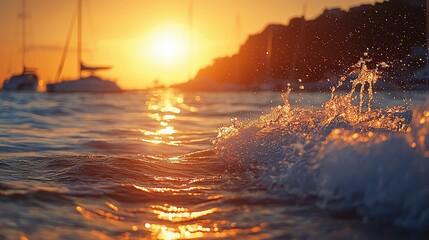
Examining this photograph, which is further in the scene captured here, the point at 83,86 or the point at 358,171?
the point at 83,86

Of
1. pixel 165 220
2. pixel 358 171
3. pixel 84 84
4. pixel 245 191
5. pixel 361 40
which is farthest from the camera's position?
pixel 84 84

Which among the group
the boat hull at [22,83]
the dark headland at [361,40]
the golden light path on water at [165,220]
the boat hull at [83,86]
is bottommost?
the boat hull at [22,83]

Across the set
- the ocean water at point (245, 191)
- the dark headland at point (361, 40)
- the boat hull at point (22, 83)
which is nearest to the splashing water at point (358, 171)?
the ocean water at point (245, 191)

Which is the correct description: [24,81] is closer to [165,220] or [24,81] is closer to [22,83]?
[22,83]

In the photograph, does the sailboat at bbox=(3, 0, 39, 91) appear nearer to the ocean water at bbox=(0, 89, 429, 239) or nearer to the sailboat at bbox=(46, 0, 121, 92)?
the sailboat at bbox=(46, 0, 121, 92)

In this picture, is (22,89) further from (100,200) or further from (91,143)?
(100,200)

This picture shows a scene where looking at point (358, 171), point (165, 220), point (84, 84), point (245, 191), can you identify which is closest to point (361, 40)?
point (245, 191)

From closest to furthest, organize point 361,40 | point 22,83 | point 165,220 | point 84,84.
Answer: point 165,220 → point 361,40 → point 84,84 → point 22,83

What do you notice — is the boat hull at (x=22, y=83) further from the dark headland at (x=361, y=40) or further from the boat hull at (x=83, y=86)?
the dark headland at (x=361, y=40)

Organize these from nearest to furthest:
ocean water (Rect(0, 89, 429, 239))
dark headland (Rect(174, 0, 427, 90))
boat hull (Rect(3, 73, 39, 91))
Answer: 1. ocean water (Rect(0, 89, 429, 239))
2. dark headland (Rect(174, 0, 427, 90))
3. boat hull (Rect(3, 73, 39, 91))

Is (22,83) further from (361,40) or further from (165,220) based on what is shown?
(165,220)

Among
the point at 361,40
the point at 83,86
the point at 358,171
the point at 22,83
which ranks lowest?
the point at 22,83

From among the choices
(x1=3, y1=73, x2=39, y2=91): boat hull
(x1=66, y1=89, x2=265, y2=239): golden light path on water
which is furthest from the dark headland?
(x1=3, y1=73, x2=39, y2=91): boat hull

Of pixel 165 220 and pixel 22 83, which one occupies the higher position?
pixel 165 220
